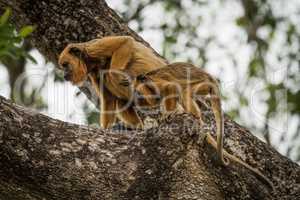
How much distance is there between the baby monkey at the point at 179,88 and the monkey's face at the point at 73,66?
0.62 meters

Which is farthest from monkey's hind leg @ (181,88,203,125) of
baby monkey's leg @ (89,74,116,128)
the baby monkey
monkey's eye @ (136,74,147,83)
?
baby monkey's leg @ (89,74,116,128)

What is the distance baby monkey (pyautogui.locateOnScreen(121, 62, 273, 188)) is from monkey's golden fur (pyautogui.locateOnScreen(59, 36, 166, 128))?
0.23 meters

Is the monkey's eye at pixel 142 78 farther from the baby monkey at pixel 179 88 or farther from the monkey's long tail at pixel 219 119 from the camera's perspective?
the monkey's long tail at pixel 219 119

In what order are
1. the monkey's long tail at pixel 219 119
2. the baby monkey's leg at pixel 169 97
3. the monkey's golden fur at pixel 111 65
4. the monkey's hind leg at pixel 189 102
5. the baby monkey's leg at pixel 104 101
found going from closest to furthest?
1. the monkey's long tail at pixel 219 119
2. the monkey's hind leg at pixel 189 102
3. the baby monkey's leg at pixel 169 97
4. the monkey's golden fur at pixel 111 65
5. the baby monkey's leg at pixel 104 101

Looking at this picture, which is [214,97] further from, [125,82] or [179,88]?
[125,82]

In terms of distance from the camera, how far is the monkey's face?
5.92m

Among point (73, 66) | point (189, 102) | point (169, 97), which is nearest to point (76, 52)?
point (73, 66)

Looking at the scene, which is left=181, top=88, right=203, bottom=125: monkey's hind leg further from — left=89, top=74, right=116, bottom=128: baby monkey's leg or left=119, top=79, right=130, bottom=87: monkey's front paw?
left=89, top=74, right=116, bottom=128: baby monkey's leg

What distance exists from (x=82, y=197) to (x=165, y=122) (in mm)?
738

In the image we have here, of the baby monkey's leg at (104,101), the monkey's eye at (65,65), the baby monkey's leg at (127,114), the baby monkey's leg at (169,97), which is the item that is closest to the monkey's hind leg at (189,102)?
the baby monkey's leg at (169,97)

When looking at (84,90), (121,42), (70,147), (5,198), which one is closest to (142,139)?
(70,147)

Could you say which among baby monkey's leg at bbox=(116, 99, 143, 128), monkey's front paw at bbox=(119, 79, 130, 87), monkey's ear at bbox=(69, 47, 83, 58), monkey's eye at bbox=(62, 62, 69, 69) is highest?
monkey's ear at bbox=(69, 47, 83, 58)

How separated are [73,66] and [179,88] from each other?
1262 millimetres

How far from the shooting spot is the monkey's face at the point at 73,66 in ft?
19.4
